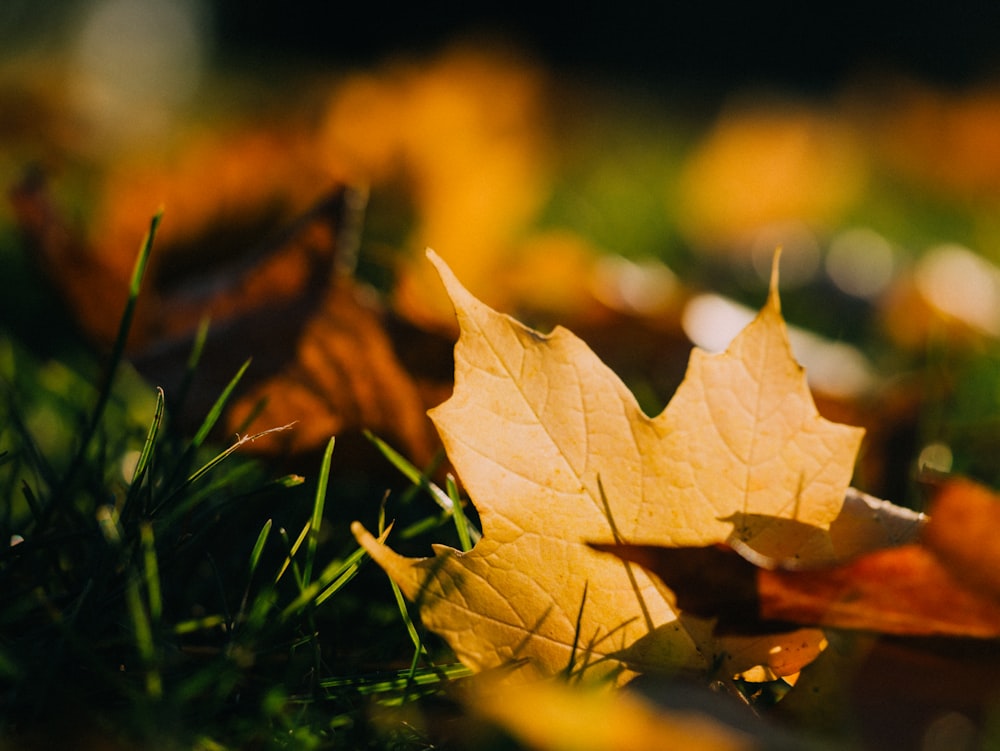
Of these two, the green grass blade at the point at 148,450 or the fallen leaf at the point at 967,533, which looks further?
the green grass blade at the point at 148,450

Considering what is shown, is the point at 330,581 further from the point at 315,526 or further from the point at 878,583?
the point at 878,583

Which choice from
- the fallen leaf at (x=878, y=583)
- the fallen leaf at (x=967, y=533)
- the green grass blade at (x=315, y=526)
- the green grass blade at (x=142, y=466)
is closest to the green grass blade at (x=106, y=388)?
the green grass blade at (x=142, y=466)

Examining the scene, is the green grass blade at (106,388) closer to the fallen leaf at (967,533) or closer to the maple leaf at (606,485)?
the maple leaf at (606,485)

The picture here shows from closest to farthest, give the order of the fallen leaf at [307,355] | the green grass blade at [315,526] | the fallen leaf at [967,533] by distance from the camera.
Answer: the fallen leaf at [967,533], the green grass blade at [315,526], the fallen leaf at [307,355]

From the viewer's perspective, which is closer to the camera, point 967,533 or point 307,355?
point 967,533

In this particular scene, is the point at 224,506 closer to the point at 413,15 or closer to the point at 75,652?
the point at 75,652

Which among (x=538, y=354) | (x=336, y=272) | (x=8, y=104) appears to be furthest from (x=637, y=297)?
(x=8, y=104)

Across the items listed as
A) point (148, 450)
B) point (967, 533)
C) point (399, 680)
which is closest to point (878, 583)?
point (967, 533)

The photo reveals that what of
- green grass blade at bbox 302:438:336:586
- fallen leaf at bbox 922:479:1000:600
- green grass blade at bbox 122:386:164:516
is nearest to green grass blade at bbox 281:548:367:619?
green grass blade at bbox 302:438:336:586

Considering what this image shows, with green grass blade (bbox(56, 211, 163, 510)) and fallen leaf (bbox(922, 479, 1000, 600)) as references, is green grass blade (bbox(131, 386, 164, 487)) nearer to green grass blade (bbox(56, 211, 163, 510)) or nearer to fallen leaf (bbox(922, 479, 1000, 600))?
green grass blade (bbox(56, 211, 163, 510))
